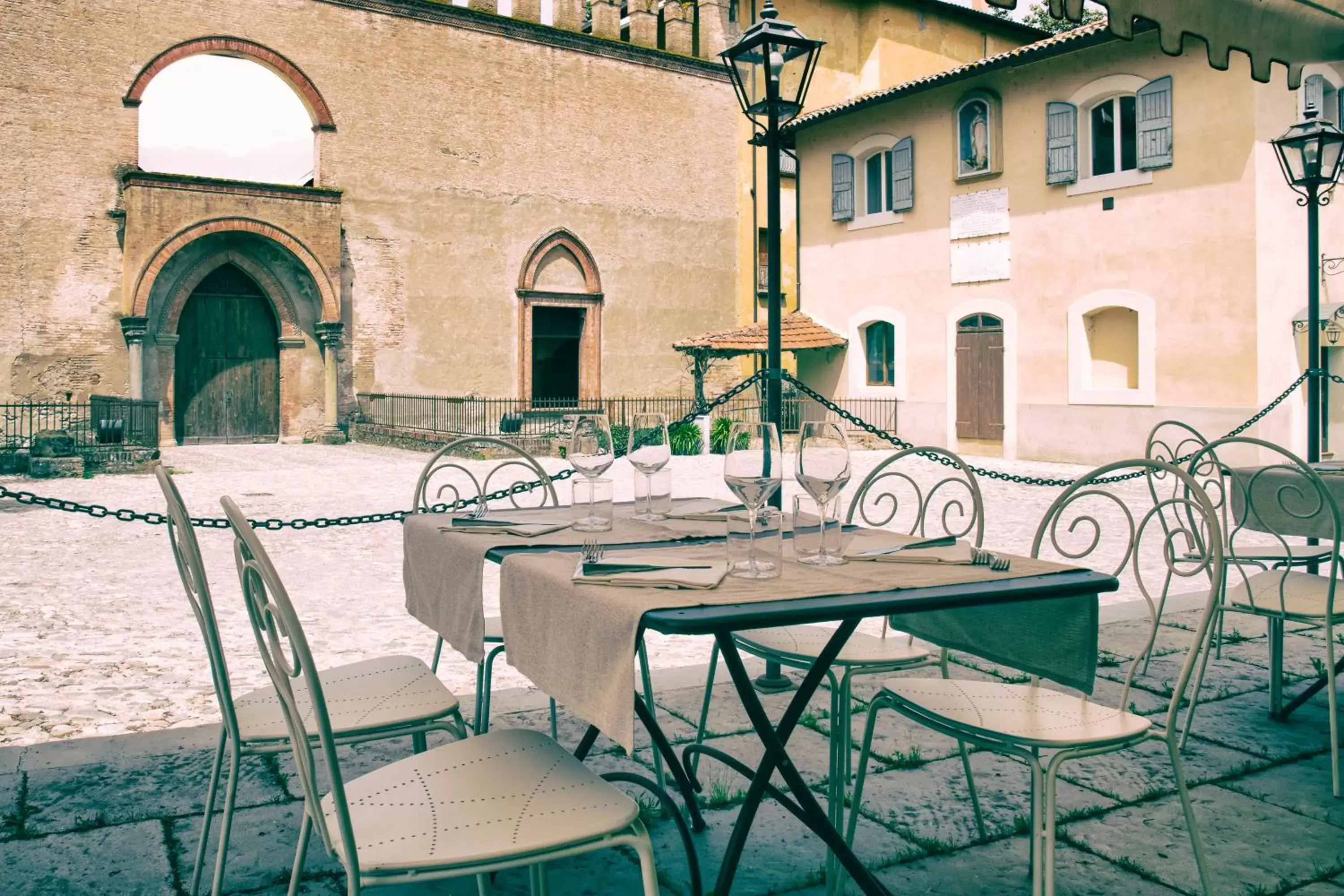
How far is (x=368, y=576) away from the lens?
7.55 metres

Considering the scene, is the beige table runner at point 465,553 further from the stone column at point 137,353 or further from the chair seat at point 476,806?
the stone column at point 137,353

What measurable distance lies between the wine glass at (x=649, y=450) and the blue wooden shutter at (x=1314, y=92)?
A: 14583 mm

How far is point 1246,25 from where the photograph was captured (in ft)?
11.6

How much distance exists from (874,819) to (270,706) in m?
1.61

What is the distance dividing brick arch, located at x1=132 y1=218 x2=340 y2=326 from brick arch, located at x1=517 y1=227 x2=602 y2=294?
421 cm

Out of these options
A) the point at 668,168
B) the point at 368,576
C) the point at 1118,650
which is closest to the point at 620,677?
the point at 1118,650

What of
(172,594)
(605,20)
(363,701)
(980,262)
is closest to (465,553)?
(363,701)

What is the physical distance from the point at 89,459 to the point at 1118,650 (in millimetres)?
13351

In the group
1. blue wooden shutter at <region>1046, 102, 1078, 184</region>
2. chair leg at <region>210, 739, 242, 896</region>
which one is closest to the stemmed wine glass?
chair leg at <region>210, 739, 242, 896</region>

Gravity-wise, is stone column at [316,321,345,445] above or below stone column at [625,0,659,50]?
below

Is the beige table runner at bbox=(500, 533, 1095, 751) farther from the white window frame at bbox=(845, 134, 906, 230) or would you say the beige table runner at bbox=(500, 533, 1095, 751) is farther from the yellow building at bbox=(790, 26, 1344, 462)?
the white window frame at bbox=(845, 134, 906, 230)

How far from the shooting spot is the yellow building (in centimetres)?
1445

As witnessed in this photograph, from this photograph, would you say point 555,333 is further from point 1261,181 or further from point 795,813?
point 795,813

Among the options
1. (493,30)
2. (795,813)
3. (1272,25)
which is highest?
(493,30)
